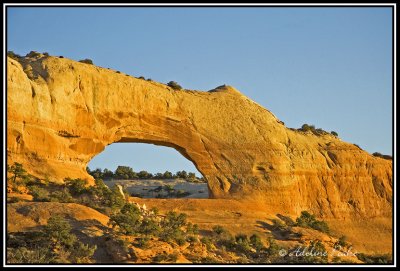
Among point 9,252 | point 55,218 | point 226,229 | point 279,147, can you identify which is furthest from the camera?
point 279,147

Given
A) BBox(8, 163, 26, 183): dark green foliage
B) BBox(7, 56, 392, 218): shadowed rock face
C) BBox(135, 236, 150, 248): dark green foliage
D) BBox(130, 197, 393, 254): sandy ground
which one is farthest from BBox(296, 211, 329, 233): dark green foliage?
BBox(8, 163, 26, 183): dark green foliage

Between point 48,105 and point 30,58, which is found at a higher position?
point 30,58

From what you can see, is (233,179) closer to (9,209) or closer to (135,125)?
(135,125)

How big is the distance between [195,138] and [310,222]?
775 centimetres

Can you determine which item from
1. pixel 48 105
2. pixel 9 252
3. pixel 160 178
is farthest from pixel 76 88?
pixel 160 178

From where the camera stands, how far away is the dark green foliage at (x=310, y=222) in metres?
43.0

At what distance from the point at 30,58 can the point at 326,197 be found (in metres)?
18.3

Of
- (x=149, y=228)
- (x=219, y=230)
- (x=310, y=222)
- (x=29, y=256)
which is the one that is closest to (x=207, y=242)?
(x=149, y=228)

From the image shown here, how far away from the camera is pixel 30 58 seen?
1666 inches

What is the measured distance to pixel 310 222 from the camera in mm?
43875

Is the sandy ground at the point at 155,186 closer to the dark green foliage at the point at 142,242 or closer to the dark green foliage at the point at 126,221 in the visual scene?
the dark green foliage at the point at 126,221

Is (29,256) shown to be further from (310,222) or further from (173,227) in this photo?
(310,222)

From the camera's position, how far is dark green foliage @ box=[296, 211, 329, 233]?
43.0 metres

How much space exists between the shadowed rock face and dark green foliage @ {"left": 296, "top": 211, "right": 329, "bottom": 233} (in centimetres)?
94
